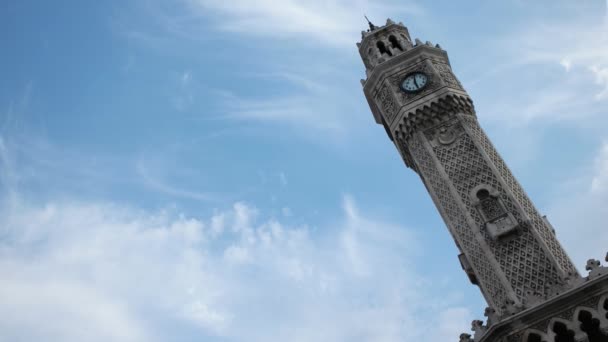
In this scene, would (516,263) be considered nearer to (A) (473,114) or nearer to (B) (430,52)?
(A) (473,114)

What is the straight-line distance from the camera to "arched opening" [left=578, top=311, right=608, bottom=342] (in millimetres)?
13506

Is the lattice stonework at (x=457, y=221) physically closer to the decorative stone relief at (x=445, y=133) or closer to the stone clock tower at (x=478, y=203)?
the stone clock tower at (x=478, y=203)

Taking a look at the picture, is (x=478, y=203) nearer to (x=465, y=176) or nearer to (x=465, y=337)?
(x=465, y=176)

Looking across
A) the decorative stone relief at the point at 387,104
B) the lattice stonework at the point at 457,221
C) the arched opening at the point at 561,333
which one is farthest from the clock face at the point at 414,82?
the arched opening at the point at 561,333

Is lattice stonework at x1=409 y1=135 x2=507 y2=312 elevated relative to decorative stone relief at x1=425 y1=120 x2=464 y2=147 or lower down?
lower down

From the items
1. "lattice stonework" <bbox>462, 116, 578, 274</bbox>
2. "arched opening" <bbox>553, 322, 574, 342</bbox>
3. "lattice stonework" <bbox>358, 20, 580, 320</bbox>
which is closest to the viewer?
"arched opening" <bbox>553, 322, 574, 342</bbox>

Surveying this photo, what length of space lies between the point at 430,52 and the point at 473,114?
274 centimetres

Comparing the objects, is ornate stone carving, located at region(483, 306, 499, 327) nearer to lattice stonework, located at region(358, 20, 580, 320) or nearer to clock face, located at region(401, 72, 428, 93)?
lattice stonework, located at region(358, 20, 580, 320)

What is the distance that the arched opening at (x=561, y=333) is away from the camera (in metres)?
13.6

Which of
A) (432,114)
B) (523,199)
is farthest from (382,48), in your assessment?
(523,199)

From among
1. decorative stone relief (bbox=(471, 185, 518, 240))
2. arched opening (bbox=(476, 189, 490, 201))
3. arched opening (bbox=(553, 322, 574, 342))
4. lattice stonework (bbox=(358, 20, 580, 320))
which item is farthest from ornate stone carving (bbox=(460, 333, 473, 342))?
arched opening (bbox=(476, 189, 490, 201))

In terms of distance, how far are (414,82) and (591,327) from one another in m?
9.70

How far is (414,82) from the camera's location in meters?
20.5

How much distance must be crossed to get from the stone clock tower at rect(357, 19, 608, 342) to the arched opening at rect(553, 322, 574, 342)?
0.02m
